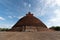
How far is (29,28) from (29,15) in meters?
10.9

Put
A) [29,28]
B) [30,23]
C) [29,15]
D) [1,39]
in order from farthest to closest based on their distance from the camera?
[29,15] < [30,23] < [29,28] < [1,39]

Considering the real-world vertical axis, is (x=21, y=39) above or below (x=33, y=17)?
below

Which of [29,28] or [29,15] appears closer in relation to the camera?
[29,28]

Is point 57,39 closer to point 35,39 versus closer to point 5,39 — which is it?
point 35,39

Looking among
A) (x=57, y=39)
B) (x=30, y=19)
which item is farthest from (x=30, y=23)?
(x=57, y=39)

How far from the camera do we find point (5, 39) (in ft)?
68.5

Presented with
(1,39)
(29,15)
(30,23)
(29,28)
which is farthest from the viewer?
(29,15)

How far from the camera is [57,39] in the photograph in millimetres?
21281

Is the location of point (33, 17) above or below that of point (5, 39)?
above

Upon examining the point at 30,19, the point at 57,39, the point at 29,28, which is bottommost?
the point at 57,39

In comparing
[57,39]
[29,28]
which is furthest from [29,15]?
[57,39]

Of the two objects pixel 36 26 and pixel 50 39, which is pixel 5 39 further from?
pixel 36 26

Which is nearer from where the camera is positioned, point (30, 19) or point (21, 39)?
point (21, 39)

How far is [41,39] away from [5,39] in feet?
22.8
